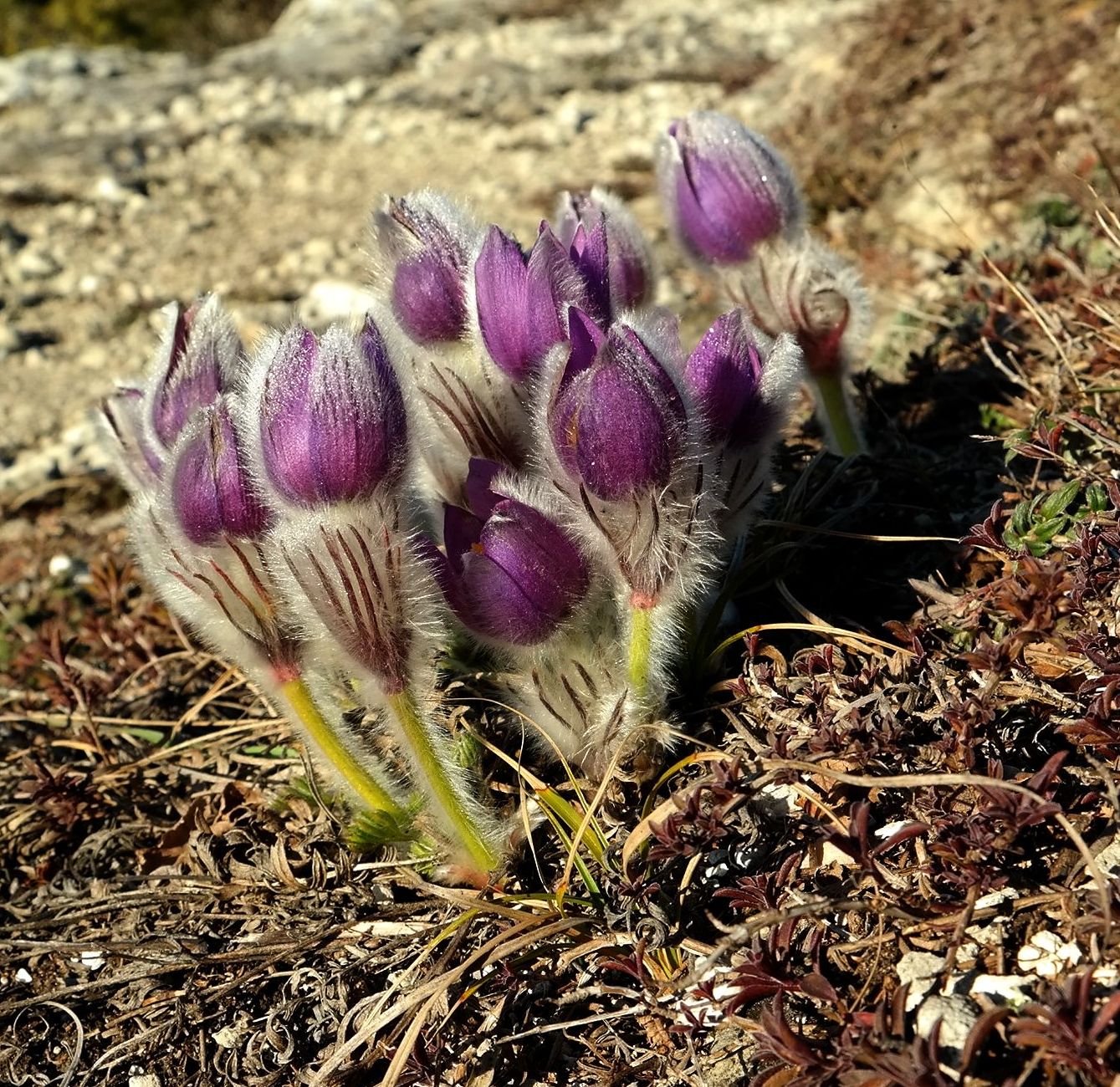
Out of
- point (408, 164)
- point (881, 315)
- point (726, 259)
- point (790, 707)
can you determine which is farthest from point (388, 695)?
point (408, 164)

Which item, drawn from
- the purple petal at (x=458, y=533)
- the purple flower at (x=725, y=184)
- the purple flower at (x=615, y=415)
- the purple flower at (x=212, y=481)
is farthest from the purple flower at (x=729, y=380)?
the purple flower at (x=212, y=481)

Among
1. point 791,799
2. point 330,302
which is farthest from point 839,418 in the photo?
point 330,302

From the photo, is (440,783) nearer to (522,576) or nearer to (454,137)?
(522,576)

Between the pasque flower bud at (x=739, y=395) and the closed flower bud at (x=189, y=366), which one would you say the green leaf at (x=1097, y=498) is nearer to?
the pasque flower bud at (x=739, y=395)

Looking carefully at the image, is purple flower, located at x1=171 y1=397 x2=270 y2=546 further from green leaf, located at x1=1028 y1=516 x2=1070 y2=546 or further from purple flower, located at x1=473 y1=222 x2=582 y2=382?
green leaf, located at x1=1028 y1=516 x2=1070 y2=546

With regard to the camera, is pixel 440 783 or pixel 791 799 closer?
pixel 440 783

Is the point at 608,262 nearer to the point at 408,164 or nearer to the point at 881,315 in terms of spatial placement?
the point at 881,315
